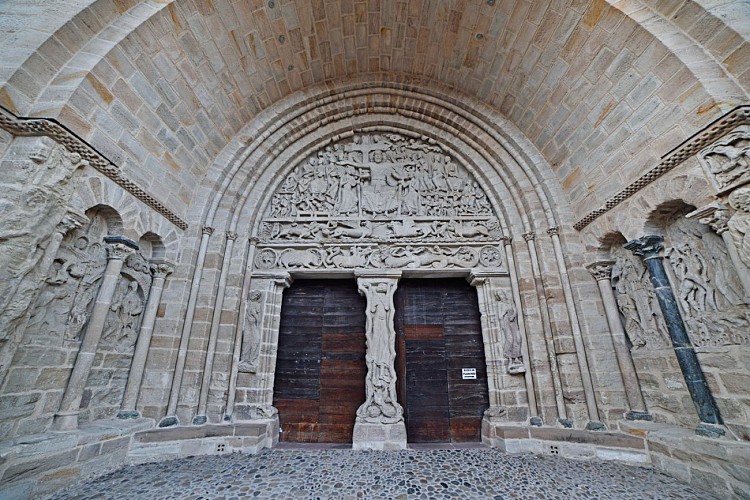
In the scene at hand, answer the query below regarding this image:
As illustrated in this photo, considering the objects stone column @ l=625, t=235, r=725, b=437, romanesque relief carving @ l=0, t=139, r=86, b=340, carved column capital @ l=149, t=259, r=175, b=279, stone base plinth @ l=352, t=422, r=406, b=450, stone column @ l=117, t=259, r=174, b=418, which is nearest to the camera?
romanesque relief carving @ l=0, t=139, r=86, b=340

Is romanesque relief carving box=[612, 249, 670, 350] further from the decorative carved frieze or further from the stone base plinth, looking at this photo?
the decorative carved frieze

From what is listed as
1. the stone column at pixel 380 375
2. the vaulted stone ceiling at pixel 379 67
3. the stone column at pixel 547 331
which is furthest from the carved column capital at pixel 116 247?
the stone column at pixel 547 331

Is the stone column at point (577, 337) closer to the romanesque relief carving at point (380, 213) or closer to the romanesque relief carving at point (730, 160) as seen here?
the romanesque relief carving at point (380, 213)

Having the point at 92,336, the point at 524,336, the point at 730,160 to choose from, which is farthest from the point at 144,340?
the point at 730,160

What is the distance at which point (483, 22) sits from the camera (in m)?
4.51

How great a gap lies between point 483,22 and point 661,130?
284cm

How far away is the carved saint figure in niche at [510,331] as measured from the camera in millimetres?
4332

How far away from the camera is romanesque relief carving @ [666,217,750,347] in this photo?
2844mm

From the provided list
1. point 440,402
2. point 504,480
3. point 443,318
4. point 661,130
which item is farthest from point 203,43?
point 504,480

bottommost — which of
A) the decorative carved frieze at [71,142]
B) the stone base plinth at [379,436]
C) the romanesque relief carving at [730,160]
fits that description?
the stone base plinth at [379,436]

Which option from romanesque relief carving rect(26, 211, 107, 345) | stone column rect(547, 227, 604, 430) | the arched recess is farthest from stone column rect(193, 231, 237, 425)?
stone column rect(547, 227, 604, 430)

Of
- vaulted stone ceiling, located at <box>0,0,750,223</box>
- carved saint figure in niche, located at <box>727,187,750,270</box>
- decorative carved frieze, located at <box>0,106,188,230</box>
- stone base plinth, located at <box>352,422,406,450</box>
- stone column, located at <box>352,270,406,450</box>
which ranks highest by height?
vaulted stone ceiling, located at <box>0,0,750,223</box>

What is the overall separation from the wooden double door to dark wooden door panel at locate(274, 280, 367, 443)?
0.01 meters

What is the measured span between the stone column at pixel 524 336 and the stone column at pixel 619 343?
3.24 feet
